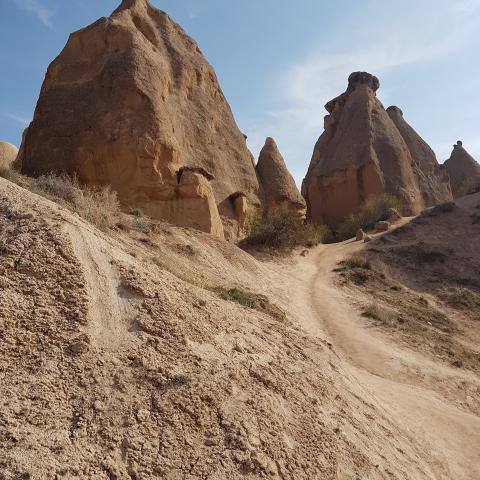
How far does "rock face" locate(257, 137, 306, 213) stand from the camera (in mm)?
21938

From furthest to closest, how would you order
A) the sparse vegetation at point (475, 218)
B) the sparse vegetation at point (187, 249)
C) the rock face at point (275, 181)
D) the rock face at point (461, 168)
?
the rock face at point (461, 168)
the sparse vegetation at point (475, 218)
the rock face at point (275, 181)
the sparse vegetation at point (187, 249)

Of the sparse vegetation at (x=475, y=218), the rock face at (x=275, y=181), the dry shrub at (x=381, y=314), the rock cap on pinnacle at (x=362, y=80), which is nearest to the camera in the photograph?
the dry shrub at (x=381, y=314)

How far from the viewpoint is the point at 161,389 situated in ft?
14.0

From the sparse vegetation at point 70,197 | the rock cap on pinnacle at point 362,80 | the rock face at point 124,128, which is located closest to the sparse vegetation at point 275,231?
the rock face at point 124,128

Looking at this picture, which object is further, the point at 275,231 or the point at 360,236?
the point at 360,236

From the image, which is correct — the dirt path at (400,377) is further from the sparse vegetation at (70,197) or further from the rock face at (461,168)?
the rock face at (461,168)

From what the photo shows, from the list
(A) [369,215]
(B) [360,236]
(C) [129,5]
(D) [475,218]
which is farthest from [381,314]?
(C) [129,5]

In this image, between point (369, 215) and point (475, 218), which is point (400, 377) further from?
point (369, 215)

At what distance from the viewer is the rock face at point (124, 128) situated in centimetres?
1465

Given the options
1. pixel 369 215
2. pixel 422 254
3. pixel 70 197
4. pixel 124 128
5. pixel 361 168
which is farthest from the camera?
pixel 361 168

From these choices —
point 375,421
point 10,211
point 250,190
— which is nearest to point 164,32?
point 250,190

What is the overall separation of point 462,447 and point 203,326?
3842 millimetres

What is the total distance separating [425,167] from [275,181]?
636 inches

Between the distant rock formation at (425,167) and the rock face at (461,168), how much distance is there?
333cm
